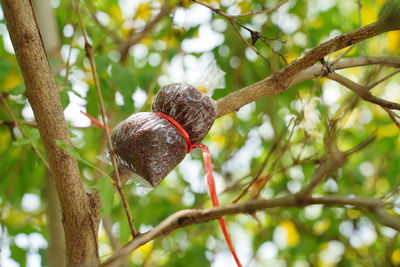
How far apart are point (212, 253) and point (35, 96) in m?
0.96

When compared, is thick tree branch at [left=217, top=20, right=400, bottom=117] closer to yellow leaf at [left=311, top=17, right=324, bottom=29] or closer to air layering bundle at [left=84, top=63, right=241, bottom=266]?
air layering bundle at [left=84, top=63, right=241, bottom=266]

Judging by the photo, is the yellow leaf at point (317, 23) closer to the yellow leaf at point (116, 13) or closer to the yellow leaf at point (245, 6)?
the yellow leaf at point (245, 6)

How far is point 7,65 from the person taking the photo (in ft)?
3.97

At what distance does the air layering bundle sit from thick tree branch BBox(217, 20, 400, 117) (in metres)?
0.04

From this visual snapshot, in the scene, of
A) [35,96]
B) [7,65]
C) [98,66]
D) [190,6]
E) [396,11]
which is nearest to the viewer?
[396,11]

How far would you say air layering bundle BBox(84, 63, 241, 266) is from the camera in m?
0.77

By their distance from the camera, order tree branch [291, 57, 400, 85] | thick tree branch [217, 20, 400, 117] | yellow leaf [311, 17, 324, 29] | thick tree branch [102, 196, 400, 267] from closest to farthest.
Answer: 1. thick tree branch [102, 196, 400, 267]
2. thick tree branch [217, 20, 400, 117]
3. tree branch [291, 57, 400, 85]
4. yellow leaf [311, 17, 324, 29]

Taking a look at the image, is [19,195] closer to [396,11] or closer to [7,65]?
[7,65]

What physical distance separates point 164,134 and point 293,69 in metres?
0.22

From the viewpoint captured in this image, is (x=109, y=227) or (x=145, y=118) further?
(x=109, y=227)

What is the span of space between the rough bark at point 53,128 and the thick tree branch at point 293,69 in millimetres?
266

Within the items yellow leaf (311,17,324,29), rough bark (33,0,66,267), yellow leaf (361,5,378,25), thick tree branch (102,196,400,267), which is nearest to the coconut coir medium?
thick tree branch (102,196,400,267)

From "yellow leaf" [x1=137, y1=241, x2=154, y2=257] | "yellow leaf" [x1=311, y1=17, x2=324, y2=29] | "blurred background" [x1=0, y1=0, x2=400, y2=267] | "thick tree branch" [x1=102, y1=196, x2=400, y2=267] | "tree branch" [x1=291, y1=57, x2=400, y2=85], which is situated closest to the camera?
"thick tree branch" [x1=102, y1=196, x2=400, y2=267]

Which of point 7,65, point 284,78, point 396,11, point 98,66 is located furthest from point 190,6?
point 396,11
